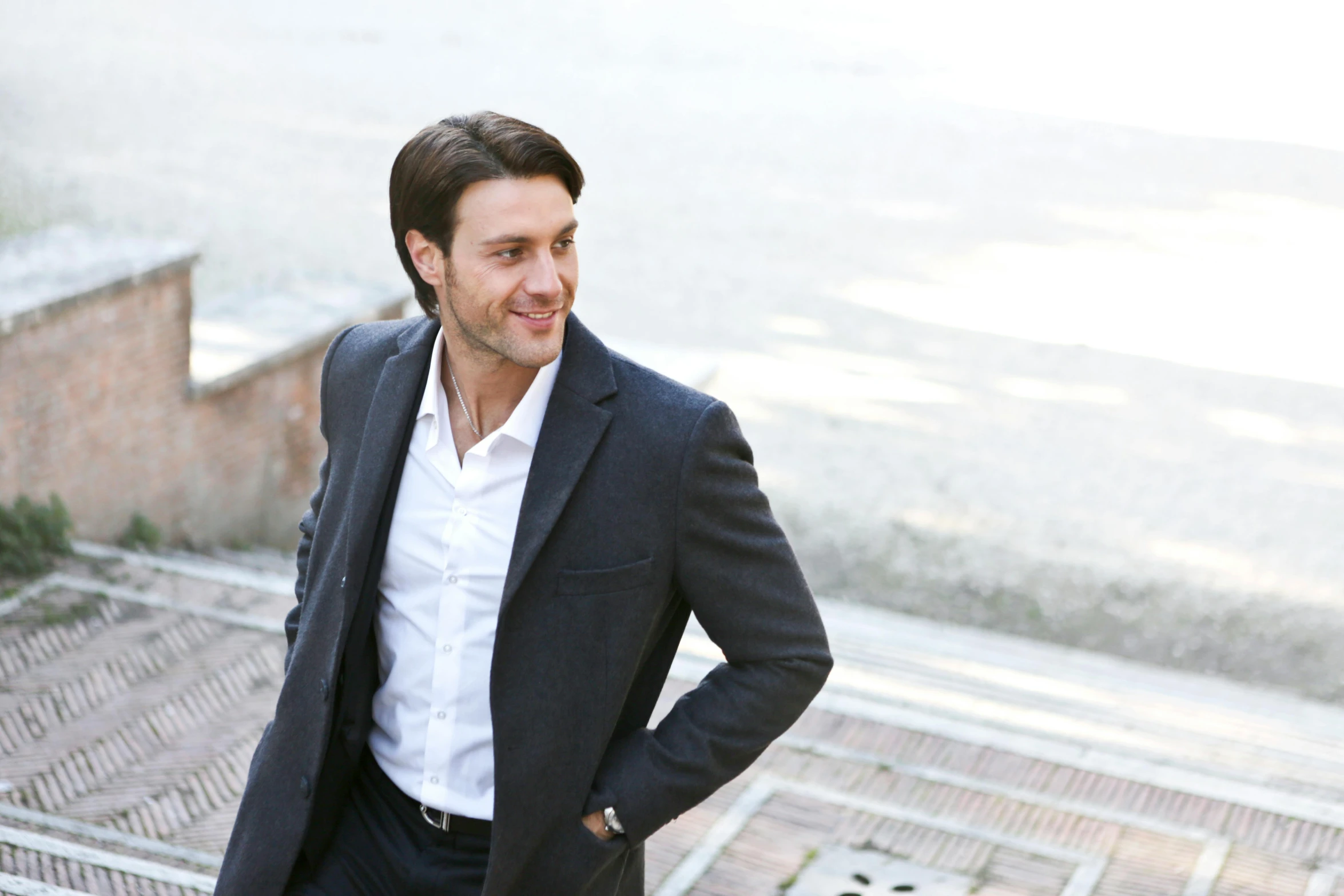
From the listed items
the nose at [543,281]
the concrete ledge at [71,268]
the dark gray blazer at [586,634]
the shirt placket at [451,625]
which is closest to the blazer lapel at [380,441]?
the dark gray blazer at [586,634]

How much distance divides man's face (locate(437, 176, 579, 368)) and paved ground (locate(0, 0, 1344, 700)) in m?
7.02

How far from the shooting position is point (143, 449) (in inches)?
303

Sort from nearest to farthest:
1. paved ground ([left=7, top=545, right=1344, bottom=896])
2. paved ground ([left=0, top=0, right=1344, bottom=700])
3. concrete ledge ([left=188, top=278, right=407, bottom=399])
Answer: paved ground ([left=7, top=545, right=1344, bottom=896])
concrete ledge ([left=188, top=278, right=407, bottom=399])
paved ground ([left=0, top=0, right=1344, bottom=700])

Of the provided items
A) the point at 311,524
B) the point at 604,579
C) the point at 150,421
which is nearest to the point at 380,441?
the point at 311,524

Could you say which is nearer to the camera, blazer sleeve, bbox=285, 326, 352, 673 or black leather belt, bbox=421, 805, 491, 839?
black leather belt, bbox=421, 805, 491, 839

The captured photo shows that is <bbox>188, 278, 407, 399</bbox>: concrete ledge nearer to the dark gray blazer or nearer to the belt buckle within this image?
the dark gray blazer

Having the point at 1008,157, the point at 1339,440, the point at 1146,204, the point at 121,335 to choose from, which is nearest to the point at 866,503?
the point at 1339,440

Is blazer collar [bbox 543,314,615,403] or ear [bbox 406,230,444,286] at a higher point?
ear [bbox 406,230,444,286]

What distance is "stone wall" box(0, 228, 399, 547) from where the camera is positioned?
6906 mm

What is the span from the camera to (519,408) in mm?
2555

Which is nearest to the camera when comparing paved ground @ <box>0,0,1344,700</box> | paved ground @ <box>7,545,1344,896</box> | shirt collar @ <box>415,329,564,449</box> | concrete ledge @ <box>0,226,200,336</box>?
shirt collar @ <box>415,329,564,449</box>

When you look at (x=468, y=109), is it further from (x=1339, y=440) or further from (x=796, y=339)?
(x=1339, y=440)

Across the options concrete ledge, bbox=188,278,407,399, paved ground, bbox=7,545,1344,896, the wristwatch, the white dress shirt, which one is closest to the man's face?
the white dress shirt

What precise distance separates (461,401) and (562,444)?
0.28 meters
